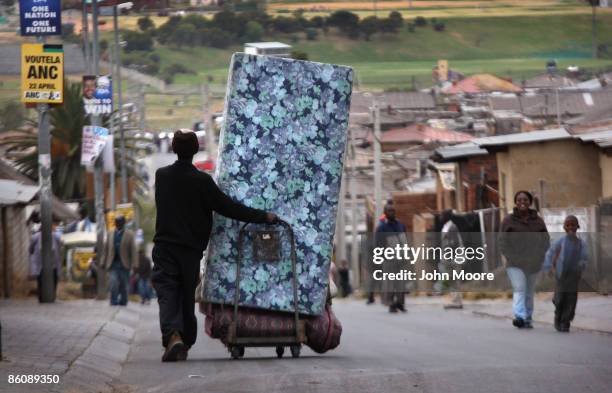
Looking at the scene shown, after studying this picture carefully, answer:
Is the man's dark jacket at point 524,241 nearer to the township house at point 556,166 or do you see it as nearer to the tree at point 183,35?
the township house at point 556,166

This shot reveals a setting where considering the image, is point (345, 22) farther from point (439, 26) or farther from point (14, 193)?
point (14, 193)

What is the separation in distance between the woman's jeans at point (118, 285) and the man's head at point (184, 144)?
42.8 feet

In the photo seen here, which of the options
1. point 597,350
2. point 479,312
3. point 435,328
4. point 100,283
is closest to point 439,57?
point 100,283

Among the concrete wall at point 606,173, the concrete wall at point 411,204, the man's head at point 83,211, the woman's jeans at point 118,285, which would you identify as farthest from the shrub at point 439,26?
the woman's jeans at point 118,285

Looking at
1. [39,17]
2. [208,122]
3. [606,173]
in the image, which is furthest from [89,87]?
[208,122]

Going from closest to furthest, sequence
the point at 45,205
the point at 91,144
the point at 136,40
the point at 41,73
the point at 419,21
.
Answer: the point at 41,73 < the point at 45,205 < the point at 91,144 < the point at 136,40 < the point at 419,21

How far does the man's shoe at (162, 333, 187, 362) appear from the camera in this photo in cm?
1141

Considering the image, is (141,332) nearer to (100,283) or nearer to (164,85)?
(100,283)

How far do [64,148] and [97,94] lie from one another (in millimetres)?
21964

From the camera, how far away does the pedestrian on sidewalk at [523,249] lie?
624 inches

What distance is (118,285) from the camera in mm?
24203

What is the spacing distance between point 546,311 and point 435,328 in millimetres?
2935

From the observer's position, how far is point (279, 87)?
11422 mm

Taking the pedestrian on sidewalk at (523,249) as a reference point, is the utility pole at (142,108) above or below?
above
